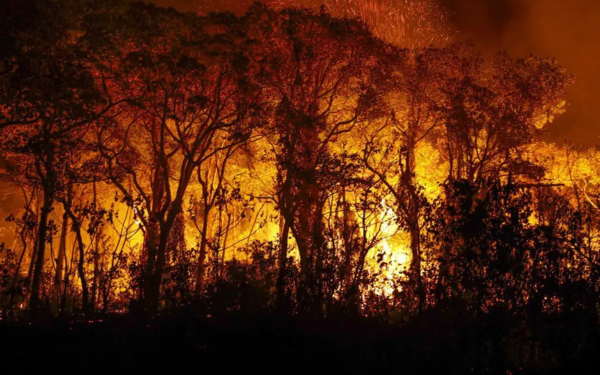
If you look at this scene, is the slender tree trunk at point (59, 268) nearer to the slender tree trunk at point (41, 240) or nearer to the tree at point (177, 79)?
the slender tree trunk at point (41, 240)

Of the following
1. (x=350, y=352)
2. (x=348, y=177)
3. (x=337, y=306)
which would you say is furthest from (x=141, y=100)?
(x=350, y=352)

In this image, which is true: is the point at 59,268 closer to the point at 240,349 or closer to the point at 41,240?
the point at 41,240

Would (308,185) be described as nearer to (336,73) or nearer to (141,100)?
(141,100)

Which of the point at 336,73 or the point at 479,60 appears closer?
the point at 336,73

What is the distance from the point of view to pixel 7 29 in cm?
1301

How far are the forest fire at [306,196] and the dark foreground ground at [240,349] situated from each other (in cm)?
6

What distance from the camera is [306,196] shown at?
15727 mm

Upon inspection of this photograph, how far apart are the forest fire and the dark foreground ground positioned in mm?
55

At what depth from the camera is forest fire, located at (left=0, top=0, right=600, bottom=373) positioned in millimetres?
9242

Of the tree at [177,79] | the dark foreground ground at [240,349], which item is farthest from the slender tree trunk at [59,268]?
the dark foreground ground at [240,349]

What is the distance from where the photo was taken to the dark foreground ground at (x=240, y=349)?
27.3 ft

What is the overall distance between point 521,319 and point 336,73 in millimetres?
14362

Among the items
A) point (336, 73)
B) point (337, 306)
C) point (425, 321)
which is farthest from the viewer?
point (336, 73)

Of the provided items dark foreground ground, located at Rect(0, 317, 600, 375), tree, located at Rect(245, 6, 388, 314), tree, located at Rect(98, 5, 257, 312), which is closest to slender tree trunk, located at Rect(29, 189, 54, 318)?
tree, located at Rect(98, 5, 257, 312)
